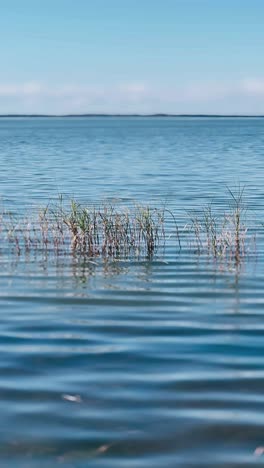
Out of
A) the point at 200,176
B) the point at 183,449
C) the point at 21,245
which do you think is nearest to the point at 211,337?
the point at 183,449

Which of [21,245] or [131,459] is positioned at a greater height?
[21,245]

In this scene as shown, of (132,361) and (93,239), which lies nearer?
(132,361)

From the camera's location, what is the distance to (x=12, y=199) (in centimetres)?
2658

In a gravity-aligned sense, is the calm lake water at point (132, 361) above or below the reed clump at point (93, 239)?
below

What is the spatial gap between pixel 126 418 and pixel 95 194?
71.6 ft

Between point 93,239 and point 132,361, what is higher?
point 93,239

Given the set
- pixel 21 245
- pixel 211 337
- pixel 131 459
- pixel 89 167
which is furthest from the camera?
pixel 89 167

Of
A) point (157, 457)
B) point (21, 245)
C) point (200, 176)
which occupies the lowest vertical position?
point (157, 457)

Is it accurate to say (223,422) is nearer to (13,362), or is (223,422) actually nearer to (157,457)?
(157,457)

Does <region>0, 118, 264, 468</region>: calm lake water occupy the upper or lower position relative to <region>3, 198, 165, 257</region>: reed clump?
→ lower

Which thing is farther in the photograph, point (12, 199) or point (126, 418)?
point (12, 199)

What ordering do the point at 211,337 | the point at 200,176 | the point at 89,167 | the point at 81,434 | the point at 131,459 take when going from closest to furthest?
the point at 131,459
the point at 81,434
the point at 211,337
the point at 200,176
the point at 89,167

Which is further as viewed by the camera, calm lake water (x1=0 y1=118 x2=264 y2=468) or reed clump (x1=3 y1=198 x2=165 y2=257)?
reed clump (x1=3 y1=198 x2=165 y2=257)

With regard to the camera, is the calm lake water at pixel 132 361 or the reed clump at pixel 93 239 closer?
the calm lake water at pixel 132 361
